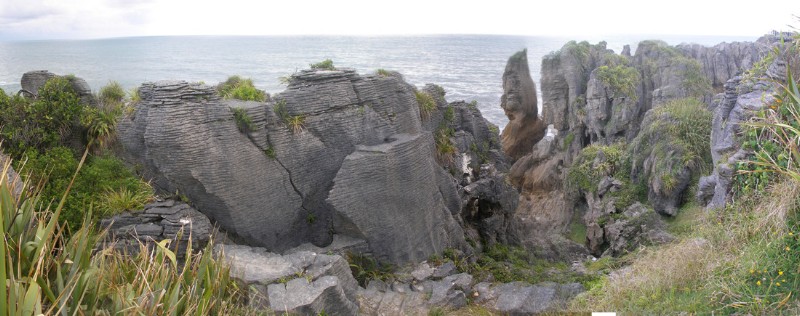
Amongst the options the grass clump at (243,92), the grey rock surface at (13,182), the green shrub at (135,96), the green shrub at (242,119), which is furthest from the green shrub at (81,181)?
the grass clump at (243,92)

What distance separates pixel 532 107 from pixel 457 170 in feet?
62.4

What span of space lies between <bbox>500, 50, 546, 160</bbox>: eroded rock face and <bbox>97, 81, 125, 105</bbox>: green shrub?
985 inches

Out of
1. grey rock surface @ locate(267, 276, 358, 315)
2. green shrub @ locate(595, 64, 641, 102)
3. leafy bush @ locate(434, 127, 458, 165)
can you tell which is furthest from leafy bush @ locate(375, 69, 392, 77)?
green shrub @ locate(595, 64, 641, 102)

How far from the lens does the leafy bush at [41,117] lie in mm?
13312

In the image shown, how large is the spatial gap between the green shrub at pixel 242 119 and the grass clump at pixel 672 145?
14.1 meters

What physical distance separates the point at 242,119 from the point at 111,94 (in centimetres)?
497

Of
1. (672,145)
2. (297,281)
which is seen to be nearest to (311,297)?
(297,281)

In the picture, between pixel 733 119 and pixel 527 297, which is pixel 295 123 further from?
pixel 733 119

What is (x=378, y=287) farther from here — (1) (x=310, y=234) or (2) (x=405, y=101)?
(2) (x=405, y=101)

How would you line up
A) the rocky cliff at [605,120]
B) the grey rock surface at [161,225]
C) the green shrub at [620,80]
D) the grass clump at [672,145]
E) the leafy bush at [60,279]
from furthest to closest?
1. the green shrub at [620,80]
2. the rocky cliff at [605,120]
3. the grass clump at [672,145]
4. the grey rock surface at [161,225]
5. the leafy bush at [60,279]

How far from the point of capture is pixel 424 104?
18.6m

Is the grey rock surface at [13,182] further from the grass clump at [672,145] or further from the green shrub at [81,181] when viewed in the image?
the grass clump at [672,145]

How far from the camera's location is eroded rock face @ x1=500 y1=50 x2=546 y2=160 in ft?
118

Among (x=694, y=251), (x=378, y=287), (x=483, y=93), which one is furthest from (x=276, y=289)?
(x=483, y=93)
